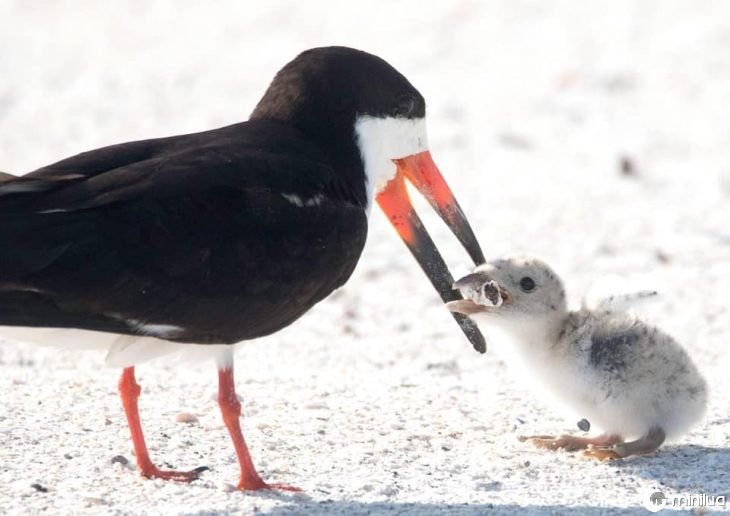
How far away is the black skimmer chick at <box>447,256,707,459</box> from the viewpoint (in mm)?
6281

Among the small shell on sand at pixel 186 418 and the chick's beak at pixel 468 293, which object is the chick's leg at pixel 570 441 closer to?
the chick's beak at pixel 468 293

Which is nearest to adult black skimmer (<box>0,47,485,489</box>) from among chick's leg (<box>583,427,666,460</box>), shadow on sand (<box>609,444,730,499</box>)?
chick's leg (<box>583,427,666,460</box>)

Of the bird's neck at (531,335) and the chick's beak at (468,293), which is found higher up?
Answer: the chick's beak at (468,293)

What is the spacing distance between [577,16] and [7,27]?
7.11 m

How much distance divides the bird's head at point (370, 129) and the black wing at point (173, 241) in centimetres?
44

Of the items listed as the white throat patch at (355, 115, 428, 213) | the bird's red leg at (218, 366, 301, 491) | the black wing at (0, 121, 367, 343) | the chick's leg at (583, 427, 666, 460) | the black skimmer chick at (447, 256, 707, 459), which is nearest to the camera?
the black wing at (0, 121, 367, 343)

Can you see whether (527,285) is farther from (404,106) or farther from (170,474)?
(170,474)

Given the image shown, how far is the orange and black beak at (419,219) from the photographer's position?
676cm

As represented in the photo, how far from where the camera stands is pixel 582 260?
33.4 feet

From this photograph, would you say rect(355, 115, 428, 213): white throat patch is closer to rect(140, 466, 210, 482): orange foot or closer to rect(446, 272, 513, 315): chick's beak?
rect(446, 272, 513, 315): chick's beak

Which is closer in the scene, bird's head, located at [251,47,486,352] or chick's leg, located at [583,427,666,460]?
chick's leg, located at [583,427,666,460]

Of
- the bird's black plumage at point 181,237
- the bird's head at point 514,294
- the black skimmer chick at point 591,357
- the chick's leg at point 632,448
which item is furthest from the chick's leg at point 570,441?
the bird's black plumage at point 181,237

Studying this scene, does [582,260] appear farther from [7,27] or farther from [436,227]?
[7,27]

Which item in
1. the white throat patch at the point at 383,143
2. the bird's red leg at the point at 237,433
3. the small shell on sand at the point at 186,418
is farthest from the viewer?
the small shell on sand at the point at 186,418
